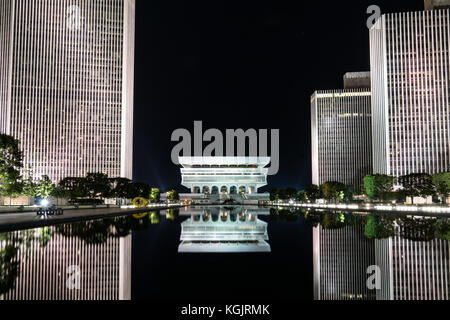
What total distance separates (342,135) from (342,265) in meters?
160

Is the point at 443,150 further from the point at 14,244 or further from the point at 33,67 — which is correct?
the point at 33,67

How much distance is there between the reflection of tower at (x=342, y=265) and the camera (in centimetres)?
1015

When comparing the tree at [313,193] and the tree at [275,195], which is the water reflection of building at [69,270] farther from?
the tree at [275,195]

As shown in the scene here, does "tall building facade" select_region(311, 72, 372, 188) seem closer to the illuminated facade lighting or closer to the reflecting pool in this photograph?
the illuminated facade lighting

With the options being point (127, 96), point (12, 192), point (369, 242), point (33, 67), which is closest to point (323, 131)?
point (127, 96)

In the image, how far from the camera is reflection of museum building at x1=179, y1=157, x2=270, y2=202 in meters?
167

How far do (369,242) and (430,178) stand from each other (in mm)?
68066

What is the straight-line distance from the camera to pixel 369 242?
19453 millimetres

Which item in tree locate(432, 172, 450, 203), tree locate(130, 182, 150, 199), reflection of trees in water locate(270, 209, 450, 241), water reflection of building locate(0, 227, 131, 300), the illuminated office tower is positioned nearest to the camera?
water reflection of building locate(0, 227, 131, 300)

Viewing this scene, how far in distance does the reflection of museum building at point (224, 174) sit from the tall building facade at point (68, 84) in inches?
1611

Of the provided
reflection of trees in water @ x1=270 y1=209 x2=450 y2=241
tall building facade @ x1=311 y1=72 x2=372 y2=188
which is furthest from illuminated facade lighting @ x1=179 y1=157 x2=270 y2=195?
reflection of trees in water @ x1=270 y1=209 x2=450 y2=241

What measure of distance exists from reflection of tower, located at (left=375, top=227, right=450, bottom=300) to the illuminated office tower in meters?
101

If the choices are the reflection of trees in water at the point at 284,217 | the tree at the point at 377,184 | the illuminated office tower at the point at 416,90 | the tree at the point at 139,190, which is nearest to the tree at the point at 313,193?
the illuminated office tower at the point at 416,90

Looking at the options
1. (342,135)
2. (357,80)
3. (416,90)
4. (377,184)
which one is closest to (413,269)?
(377,184)
